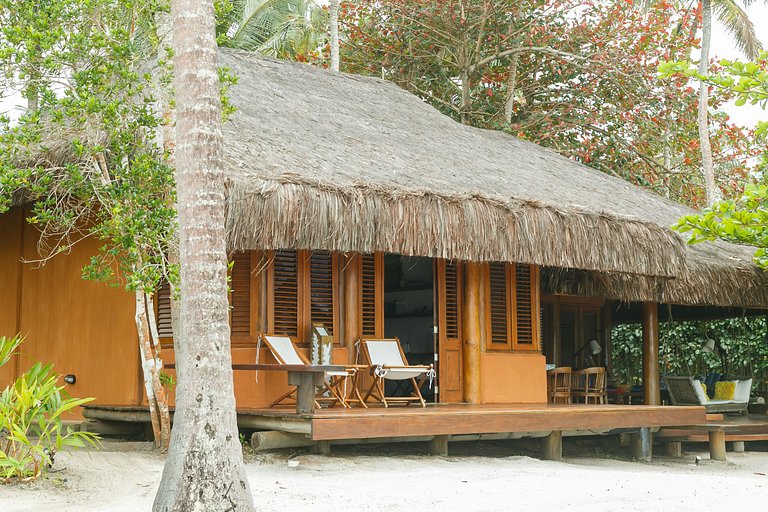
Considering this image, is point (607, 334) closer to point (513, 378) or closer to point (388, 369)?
point (513, 378)

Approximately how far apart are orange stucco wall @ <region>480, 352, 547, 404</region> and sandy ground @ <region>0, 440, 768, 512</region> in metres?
1.51

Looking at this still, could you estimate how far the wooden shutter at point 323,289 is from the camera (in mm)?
8789

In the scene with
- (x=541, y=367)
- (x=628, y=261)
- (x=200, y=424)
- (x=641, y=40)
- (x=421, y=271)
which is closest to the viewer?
(x=200, y=424)

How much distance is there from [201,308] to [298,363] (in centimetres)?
321

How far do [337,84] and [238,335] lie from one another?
4.83 m

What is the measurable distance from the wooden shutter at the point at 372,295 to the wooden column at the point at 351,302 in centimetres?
13

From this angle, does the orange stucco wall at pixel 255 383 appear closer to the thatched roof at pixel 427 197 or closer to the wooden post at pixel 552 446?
the thatched roof at pixel 427 197

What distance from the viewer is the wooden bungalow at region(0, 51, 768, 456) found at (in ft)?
24.7

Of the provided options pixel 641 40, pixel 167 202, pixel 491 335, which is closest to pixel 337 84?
pixel 491 335

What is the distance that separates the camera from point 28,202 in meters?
9.27

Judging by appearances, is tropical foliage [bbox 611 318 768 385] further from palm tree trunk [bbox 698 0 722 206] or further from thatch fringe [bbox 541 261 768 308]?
thatch fringe [bbox 541 261 768 308]

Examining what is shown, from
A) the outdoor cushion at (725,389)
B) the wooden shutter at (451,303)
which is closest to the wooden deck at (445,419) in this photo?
the wooden shutter at (451,303)

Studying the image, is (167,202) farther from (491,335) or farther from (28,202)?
(491,335)

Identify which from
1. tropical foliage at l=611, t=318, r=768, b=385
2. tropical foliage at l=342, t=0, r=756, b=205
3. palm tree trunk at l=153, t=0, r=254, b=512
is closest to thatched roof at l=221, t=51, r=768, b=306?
palm tree trunk at l=153, t=0, r=254, b=512
